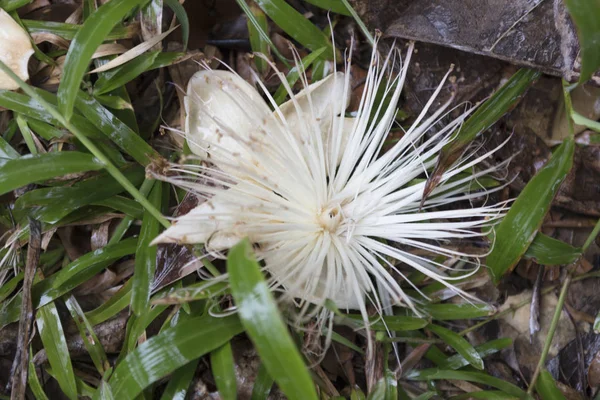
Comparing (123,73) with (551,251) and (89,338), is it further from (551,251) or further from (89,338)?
(551,251)

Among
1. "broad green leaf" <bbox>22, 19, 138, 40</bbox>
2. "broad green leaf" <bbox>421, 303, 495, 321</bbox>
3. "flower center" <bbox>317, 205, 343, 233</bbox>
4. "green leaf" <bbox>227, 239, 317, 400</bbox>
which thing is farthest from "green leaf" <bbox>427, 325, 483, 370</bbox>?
"broad green leaf" <bbox>22, 19, 138, 40</bbox>

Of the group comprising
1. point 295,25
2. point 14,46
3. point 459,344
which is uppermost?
point 14,46

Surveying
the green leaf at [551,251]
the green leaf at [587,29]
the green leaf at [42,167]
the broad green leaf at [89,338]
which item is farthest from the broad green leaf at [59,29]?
the green leaf at [551,251]

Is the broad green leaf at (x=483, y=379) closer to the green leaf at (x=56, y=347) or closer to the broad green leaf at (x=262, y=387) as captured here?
the broad green leaf at (x=262, y=387)

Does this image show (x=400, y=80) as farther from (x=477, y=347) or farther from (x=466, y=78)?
(x=477, y=347)

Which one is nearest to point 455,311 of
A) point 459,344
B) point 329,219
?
point 459,344
